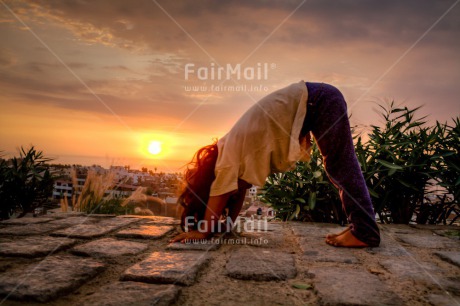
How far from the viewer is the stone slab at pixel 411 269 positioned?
163 centimetres

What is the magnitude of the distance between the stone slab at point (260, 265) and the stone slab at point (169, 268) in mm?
167

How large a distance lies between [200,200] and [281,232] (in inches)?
30.3

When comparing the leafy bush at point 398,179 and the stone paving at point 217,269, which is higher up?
the leafy bush at point 398,179

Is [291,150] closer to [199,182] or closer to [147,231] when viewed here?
[199,182]

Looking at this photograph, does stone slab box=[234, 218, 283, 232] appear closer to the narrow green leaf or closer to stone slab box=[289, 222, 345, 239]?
stone slab box=[289, 222, 345, 239]

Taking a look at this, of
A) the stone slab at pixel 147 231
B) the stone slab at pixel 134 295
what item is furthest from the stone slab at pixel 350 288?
the stone slab at pixel 147 231

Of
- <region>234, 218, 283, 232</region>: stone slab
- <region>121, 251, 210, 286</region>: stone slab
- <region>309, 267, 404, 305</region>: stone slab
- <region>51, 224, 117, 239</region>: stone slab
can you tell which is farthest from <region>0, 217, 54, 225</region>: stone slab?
<region>309, 267, 404, 305</region>: stone slab

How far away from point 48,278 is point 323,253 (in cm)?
146

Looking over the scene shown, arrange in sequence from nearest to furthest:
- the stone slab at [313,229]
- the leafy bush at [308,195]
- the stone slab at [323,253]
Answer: the stone slab at [323,253], the stone slab at [313,229], the leafy bush at [308,195]

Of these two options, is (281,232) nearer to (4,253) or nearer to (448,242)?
(448,242)

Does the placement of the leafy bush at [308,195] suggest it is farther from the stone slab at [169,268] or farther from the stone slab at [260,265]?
the stone slab at [169,268]

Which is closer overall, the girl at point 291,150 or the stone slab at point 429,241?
the girl at point 291,150

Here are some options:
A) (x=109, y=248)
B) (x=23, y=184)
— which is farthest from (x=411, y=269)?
(x=23, y=184)

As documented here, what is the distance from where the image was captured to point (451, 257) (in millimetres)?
2008
